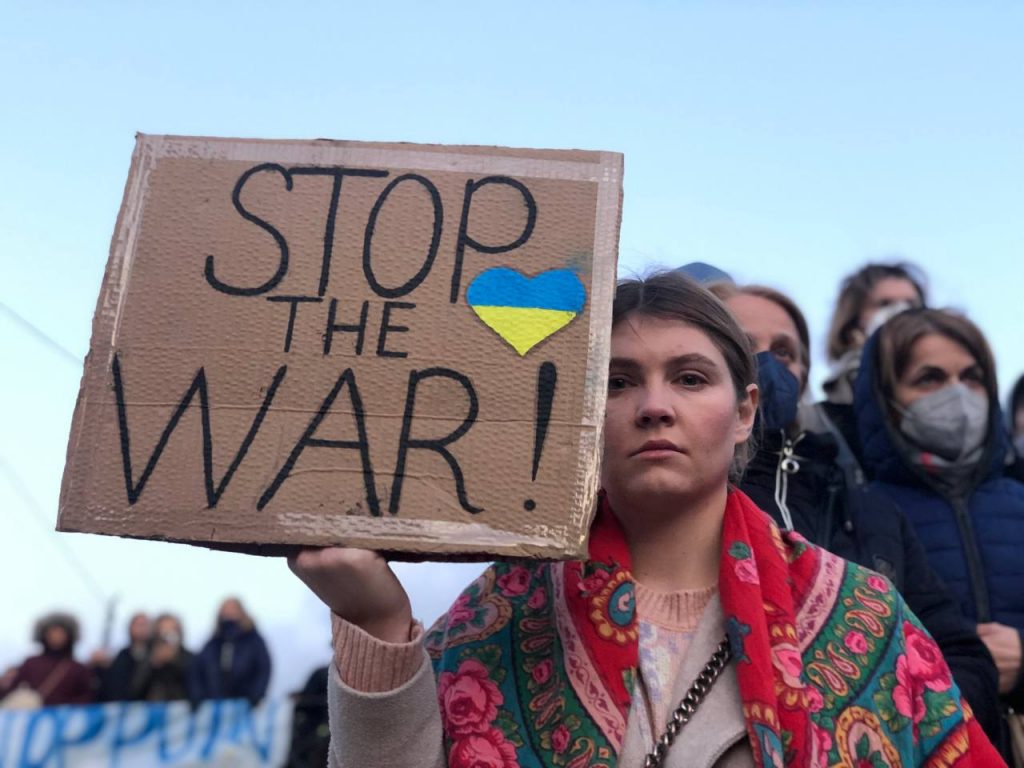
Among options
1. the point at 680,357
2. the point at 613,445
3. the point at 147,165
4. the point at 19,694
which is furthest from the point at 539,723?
the point at 19,694

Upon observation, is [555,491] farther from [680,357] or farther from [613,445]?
[680,357]

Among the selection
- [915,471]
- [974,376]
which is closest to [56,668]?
[915,471]

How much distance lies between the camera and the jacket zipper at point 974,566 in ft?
9.61

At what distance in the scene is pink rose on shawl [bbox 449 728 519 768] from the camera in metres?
1.87

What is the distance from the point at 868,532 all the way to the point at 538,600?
1.04 meters

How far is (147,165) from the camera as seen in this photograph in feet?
6.85

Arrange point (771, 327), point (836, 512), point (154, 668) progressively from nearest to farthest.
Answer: point (836, 512)
point (771, 327)
point (154, 668)

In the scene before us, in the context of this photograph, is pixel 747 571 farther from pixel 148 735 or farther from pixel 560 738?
pixel 148 735

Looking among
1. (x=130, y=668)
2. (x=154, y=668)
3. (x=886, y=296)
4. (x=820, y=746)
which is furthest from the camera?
(x=130, y=668)

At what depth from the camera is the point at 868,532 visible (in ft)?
9.11

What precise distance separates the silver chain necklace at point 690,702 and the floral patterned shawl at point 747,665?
0.03 meters

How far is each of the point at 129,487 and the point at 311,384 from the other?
0.32m

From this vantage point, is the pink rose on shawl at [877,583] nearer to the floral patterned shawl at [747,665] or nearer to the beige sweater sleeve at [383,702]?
the floral patterned shawl at [747,665]

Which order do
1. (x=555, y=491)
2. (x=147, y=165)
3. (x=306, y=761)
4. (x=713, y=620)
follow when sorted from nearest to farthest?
(x=555, y=491)
(x=713, y=620)
(x=147, y=165)
(x=306, y=761)
